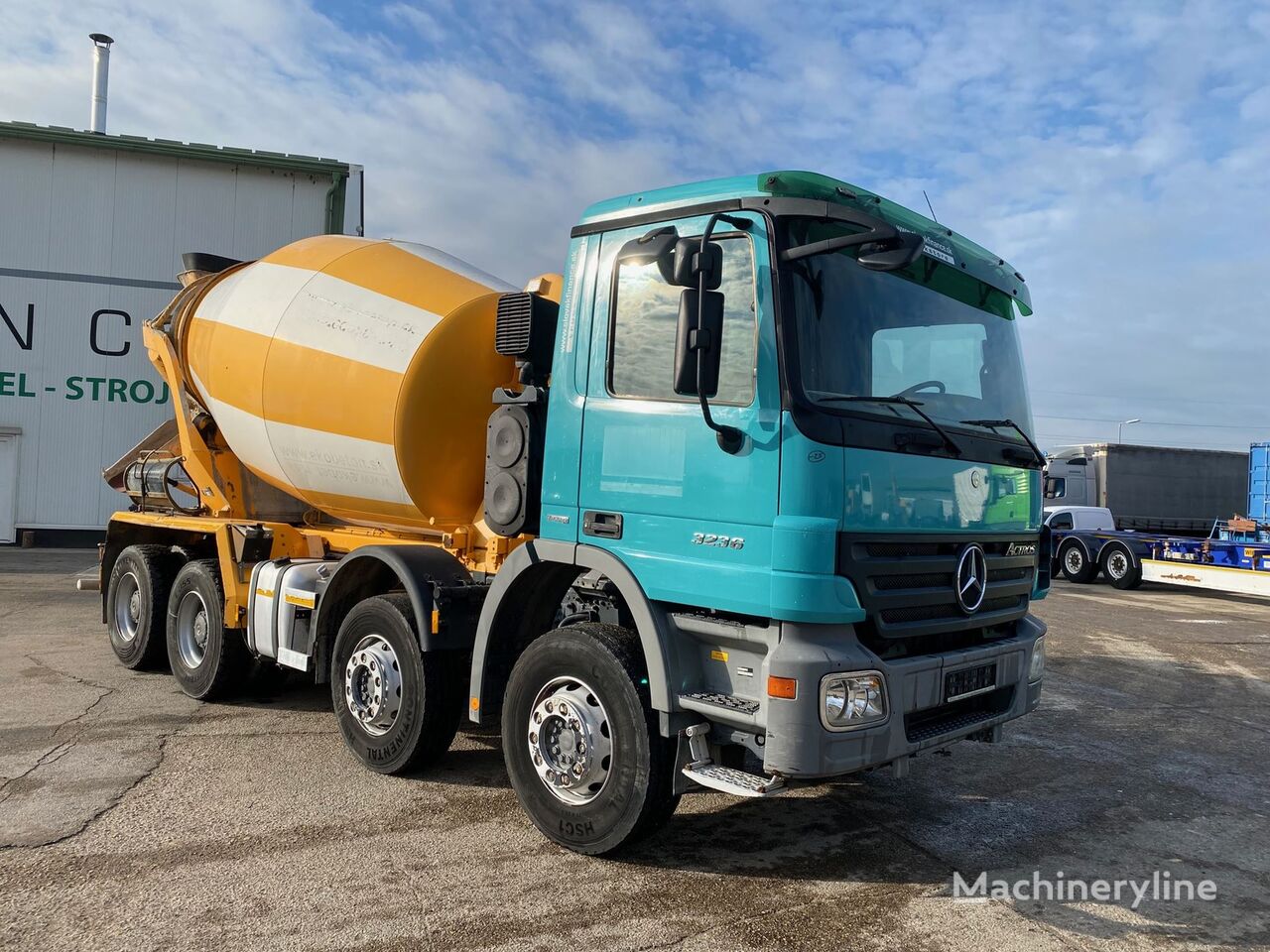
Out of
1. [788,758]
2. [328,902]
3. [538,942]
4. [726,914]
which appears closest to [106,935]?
[328,902]

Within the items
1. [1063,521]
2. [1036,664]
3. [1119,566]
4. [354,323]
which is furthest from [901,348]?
[1063,521]

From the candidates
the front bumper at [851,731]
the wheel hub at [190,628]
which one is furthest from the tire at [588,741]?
the wheel hub at [190,628]

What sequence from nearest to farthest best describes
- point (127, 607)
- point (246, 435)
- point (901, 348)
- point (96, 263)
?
point (901, 348) → point (246, 435) → point (127, 607) → point (96, 263)

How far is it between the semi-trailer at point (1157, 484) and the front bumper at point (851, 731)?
23.6m

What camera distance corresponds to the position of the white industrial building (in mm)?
18375

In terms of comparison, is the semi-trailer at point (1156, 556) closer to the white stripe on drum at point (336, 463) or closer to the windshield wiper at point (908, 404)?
the windshield wiper at point (908, 404)

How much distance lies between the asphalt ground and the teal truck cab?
478 mm

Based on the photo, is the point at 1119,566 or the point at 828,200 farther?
the point at 1119,566

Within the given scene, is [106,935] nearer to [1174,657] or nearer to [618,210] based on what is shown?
[618,210]

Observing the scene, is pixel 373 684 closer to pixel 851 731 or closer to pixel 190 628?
pixel 190 628

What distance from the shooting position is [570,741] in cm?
411

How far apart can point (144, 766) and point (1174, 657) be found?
10.2 m

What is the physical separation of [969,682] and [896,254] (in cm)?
192

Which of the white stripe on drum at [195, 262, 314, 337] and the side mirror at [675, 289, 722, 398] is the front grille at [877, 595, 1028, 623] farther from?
the white stripe on drum at [195, 262, 314, 337]
